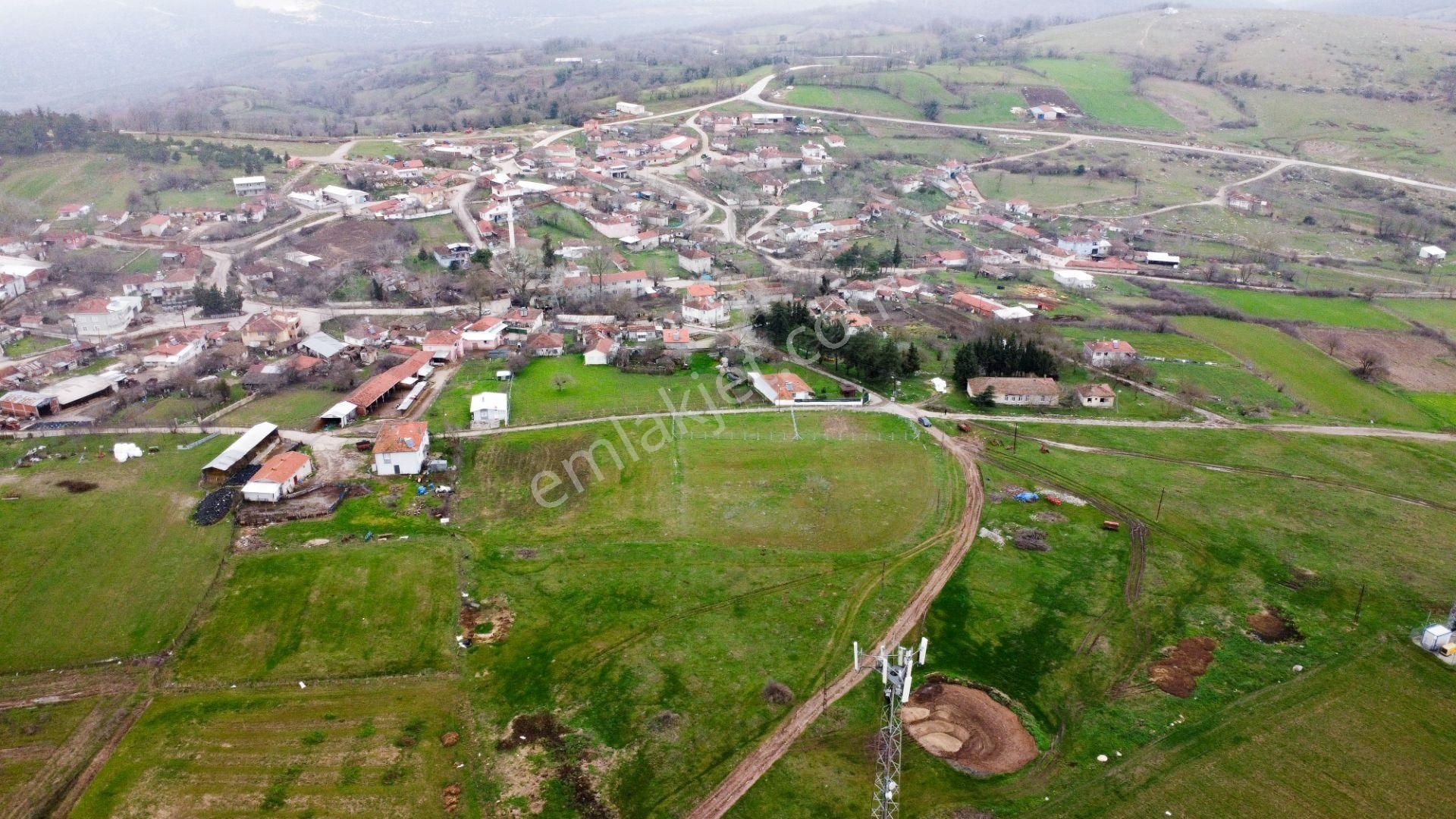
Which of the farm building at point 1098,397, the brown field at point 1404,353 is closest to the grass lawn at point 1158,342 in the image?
the farm building at point 1098,397

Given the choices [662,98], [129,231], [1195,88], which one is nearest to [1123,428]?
[129,231]

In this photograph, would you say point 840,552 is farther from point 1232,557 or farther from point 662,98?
point 662,98

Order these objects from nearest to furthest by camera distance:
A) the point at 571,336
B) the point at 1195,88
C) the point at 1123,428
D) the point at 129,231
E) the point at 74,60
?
the point at 1123,428 < the point at 571,336 < the point at 129,231 < the point at 1195,88 < the point at 74,60

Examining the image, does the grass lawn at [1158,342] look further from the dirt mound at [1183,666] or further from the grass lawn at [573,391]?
the dirt mound at [1183,666]

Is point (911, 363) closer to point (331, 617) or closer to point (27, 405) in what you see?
point (331, 617)

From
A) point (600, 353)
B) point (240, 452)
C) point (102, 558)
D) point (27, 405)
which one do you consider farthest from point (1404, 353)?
point (27, 405)
